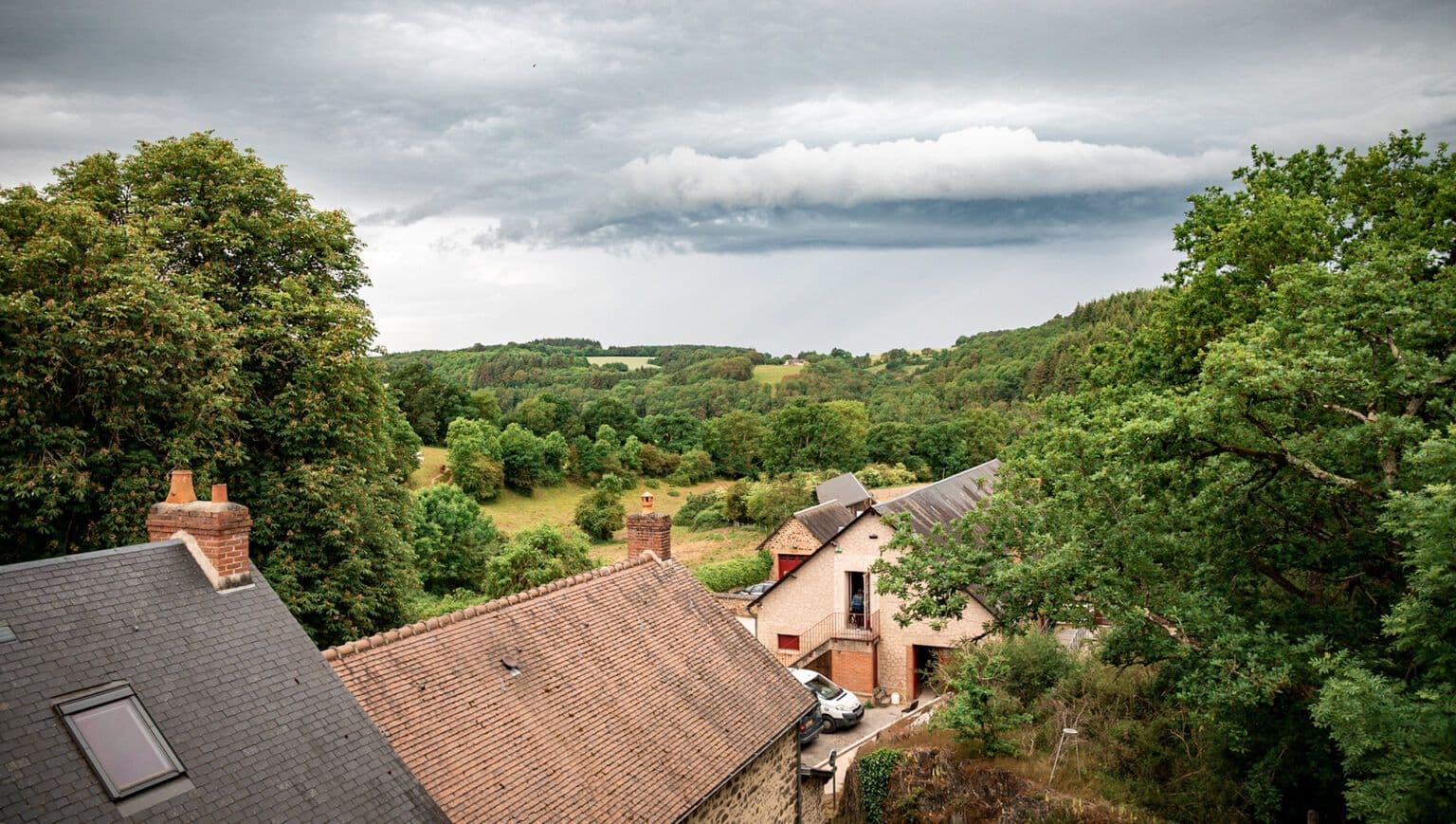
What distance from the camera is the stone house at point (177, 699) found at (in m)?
6.54

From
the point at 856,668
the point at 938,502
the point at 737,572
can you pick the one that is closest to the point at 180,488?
the point at 856,668

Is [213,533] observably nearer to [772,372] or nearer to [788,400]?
[788,400]

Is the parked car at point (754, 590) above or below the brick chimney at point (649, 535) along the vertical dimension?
below

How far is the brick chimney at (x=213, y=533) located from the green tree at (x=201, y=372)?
754cm

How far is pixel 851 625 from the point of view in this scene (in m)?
26.0

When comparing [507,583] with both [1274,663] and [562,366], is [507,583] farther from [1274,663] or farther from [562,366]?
[562,366]

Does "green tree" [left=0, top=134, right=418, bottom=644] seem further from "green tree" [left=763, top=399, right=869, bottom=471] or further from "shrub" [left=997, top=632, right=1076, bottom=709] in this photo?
"green tree" [left=763, top=399, right=869, bottom=471]

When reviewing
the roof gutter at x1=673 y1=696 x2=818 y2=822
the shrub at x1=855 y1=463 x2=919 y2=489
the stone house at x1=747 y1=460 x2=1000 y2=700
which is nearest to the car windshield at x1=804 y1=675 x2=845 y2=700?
the stone house at x1=747 y1=460 x2=1000 y2=700

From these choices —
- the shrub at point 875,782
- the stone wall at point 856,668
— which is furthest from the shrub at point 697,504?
the shrub at point 875,782

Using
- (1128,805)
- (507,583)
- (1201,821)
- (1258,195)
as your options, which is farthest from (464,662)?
(1258,195)

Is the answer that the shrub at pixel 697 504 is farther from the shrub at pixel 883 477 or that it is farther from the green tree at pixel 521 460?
the green tree at pixel 521 460

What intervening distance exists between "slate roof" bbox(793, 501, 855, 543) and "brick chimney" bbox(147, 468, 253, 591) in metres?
26.7

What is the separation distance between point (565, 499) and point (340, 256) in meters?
50.7

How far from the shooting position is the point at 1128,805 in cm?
1413
